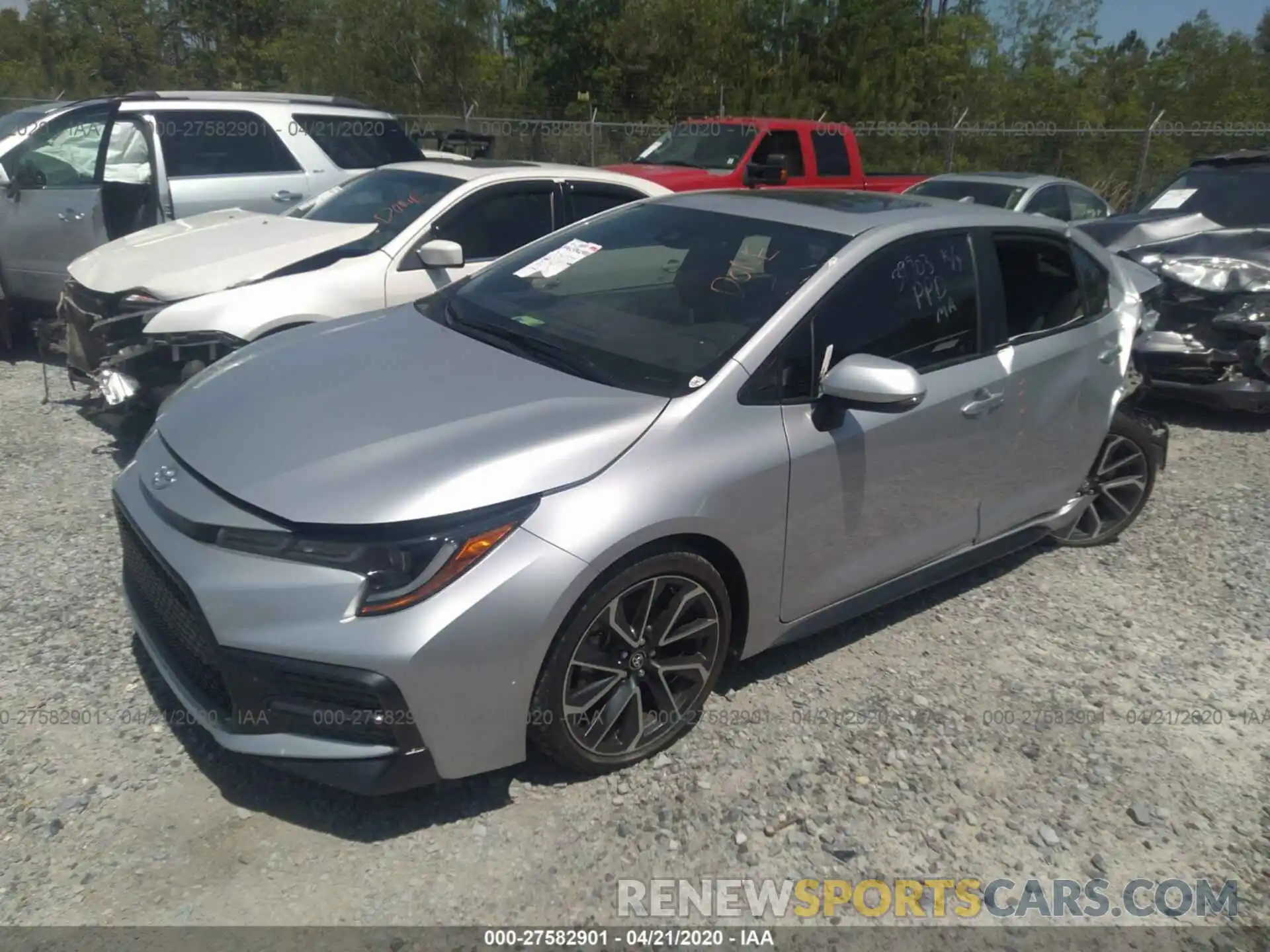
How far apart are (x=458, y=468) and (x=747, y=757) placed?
4.47 ft

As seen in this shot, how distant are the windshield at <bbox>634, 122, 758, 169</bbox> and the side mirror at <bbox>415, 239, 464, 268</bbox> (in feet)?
20.0

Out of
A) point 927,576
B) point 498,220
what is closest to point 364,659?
point 927,576

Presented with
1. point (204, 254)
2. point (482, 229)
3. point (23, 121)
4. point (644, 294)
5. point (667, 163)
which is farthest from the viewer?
point (667, 163)

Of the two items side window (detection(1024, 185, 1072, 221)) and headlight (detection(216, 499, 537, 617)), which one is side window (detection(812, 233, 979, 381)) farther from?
side window (detection(1024, 185, 1072, 221))

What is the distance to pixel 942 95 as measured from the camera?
23141 mm

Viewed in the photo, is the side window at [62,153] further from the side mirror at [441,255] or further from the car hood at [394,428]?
the car hood at [394,428]

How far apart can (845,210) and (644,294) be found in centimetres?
88

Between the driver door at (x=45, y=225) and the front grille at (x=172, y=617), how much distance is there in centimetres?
489

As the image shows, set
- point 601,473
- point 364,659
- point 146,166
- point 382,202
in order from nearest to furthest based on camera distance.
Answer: point 364,659 < point 601,473 < point 382,202 < point 146,166

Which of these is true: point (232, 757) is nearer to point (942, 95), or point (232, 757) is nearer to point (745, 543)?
point (745, 543)

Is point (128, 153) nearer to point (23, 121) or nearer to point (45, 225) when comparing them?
point (45, 225)

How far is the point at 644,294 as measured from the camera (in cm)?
378

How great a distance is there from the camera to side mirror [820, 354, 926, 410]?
124 inches

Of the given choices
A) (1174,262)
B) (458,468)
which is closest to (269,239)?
(458,468)
